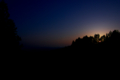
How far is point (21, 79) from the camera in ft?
16.4

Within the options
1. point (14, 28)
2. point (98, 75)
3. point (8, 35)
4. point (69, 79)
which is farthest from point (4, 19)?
point (98, 75)

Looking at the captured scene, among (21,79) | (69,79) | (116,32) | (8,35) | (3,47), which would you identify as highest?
(116,32)

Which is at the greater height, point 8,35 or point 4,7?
point 4,7

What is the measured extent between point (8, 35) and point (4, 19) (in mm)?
2778

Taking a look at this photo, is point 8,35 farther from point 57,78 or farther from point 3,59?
point 57,78

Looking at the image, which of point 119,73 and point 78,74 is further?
point 78,74

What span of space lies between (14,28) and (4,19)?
200cm

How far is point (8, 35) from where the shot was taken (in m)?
10.0

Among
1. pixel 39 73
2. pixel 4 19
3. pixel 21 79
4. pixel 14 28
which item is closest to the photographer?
pixel 21 79

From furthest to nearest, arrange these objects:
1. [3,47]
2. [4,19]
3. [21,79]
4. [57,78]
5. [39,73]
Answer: [4,19] → [3,47] → [39,73] → [21,79] → [57,78]

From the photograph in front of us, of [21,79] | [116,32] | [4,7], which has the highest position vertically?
[116,32]

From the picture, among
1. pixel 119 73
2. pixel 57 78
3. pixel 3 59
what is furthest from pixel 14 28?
pixel 119 73

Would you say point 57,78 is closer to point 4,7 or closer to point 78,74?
point 78,74

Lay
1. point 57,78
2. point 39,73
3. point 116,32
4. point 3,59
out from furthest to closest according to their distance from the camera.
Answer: point 116,32 → point 3,59 → point 39,73 → point 57,78
